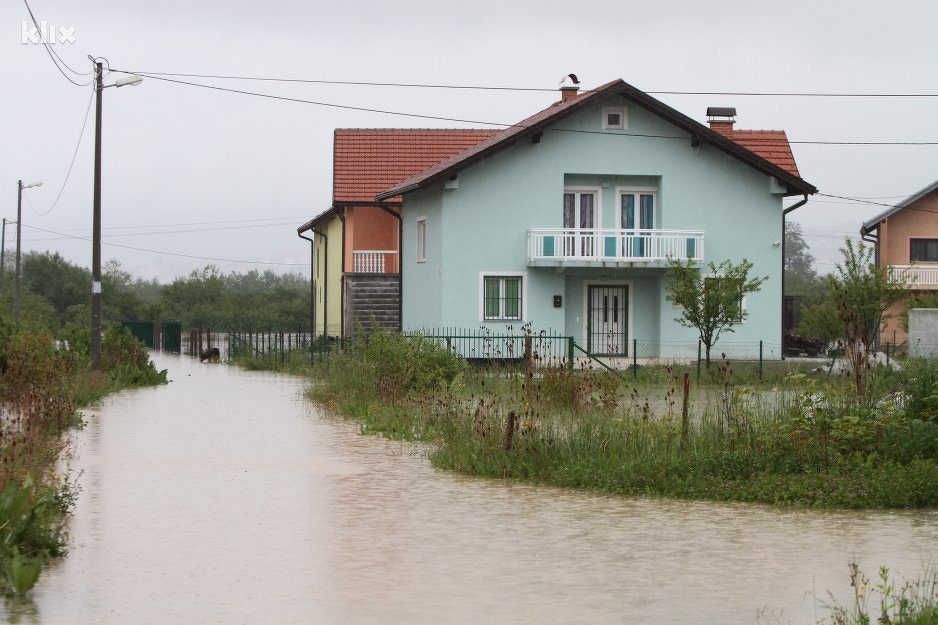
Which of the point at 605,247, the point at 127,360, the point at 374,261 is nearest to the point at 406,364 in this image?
the point at 127,360

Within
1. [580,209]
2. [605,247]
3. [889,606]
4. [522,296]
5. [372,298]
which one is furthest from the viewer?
[372,298]

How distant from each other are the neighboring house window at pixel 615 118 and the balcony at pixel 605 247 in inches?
121

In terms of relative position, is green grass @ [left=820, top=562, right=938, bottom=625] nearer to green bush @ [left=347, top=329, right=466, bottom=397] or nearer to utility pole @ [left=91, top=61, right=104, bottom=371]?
green bush @ [left=347, top=329, right=466, bottom=397]

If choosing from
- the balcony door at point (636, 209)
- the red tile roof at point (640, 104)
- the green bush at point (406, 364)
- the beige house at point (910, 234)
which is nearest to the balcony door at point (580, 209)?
the balcony door at point (636, 209)

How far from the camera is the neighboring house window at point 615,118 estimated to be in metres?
35.5

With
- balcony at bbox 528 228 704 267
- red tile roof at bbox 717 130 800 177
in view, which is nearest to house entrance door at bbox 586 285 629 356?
balcony at bbox 528 228 704 267

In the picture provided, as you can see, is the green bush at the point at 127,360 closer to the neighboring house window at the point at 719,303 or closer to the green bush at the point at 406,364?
the green bush at the point at 406,364

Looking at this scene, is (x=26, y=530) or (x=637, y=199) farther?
(x=637, y=199)

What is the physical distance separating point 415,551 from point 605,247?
1024 inches

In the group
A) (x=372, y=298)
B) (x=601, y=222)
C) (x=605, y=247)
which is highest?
(x=601, y=222)

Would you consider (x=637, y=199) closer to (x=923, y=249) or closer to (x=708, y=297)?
(x=708, y=297)

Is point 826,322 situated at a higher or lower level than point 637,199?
lower

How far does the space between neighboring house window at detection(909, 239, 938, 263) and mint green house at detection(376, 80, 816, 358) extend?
2024 cm

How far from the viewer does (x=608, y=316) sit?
1448 inches
